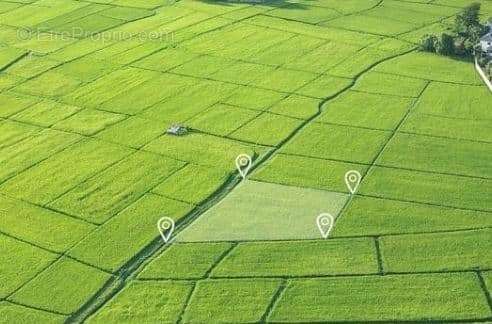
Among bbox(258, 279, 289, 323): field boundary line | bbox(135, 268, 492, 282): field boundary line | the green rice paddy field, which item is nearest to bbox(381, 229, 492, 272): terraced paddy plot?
the green rice paddy field

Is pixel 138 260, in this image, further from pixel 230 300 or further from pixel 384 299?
pixel 384 299

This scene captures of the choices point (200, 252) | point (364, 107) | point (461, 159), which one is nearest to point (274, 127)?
point (364, 107)

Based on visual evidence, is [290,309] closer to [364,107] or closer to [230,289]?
[230,289]

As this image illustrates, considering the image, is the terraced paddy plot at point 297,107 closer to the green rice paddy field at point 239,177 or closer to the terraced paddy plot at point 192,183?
the green rice paddy field at point 239,177

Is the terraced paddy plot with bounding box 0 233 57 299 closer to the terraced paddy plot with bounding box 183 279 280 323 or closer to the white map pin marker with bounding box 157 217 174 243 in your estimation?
the white map pin marker with bounding box 157 217 174 243

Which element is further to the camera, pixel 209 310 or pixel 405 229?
pixel 405 229

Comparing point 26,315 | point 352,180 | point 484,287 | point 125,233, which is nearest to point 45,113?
point 125,233
